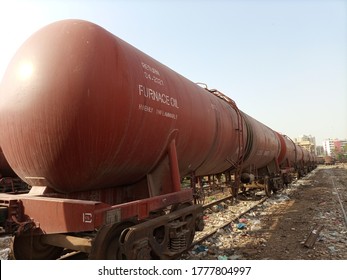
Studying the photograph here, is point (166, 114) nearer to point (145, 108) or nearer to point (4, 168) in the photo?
point (145, 108)

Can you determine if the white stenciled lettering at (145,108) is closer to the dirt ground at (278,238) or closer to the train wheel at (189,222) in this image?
the train wheel at (189,222)

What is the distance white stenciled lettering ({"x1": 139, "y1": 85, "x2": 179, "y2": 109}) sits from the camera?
394cm

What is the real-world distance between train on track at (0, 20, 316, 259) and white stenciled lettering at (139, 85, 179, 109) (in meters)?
0.02

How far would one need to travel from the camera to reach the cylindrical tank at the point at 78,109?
322cm

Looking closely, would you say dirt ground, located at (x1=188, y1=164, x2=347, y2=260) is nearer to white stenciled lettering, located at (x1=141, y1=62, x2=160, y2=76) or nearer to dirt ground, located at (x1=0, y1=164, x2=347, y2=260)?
dirt ground, located at (x1=0, y1=164, x2=347, y2=260)

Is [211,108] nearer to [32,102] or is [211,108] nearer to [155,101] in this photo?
[155,101]

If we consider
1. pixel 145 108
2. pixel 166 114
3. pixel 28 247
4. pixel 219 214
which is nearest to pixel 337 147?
pixel 219 214

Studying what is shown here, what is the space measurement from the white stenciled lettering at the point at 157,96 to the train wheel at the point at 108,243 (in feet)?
5.96

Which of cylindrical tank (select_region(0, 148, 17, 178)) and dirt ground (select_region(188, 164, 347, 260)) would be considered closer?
dirt ground (select_region(188, 164, 347, 260))

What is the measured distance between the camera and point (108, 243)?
360 centimetres

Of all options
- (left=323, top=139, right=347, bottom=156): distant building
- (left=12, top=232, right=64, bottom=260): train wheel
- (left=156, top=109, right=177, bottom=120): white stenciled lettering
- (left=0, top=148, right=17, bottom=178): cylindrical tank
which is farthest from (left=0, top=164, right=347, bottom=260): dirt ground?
(left=323, top=139, right=347, bottom=156): distant building

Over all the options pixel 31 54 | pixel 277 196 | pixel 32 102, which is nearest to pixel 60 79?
pixel 32 102

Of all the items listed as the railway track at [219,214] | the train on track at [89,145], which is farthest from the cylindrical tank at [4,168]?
the train on track at [89,145]

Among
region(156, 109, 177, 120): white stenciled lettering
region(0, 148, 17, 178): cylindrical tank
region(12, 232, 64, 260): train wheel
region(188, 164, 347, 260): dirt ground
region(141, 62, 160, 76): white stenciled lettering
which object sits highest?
region(141, 62, 160, 76): white stenciled lettering
